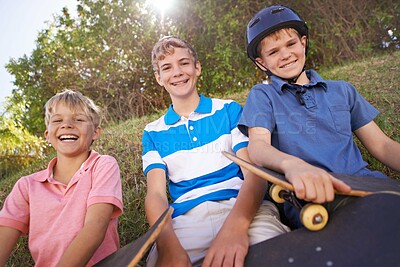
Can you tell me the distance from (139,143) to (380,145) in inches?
98.8

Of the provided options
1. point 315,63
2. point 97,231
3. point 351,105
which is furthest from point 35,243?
point 315,63

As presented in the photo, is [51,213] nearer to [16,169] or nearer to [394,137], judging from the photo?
[394,137]

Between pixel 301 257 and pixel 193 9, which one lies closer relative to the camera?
pixel 301 257

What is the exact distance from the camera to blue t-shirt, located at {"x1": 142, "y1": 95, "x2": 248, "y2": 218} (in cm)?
207

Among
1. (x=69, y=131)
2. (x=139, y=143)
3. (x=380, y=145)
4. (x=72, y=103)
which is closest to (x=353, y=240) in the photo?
(x=380, y=145)

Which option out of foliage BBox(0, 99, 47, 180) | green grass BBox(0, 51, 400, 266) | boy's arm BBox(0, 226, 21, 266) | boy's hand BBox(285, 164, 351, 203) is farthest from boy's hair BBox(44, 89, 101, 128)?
foliage BBox(0, 99, 47, 180)

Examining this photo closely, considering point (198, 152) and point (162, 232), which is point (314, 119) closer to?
point (198, 152)

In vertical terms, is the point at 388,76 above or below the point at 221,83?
below

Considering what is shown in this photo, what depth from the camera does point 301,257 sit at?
48.9 inches

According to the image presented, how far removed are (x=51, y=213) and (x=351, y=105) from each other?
5.83ft

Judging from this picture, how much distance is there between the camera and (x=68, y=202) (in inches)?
77.4

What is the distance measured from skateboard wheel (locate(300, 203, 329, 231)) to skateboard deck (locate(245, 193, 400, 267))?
0.03 metres

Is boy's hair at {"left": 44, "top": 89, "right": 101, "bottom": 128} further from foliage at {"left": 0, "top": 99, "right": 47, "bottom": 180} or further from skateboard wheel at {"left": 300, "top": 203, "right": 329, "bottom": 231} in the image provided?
foliage at {"left": 0, "top": 99, "right": 47, "bottom": 180}

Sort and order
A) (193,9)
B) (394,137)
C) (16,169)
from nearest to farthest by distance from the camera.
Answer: (394,137), (16,169), (193,9)
